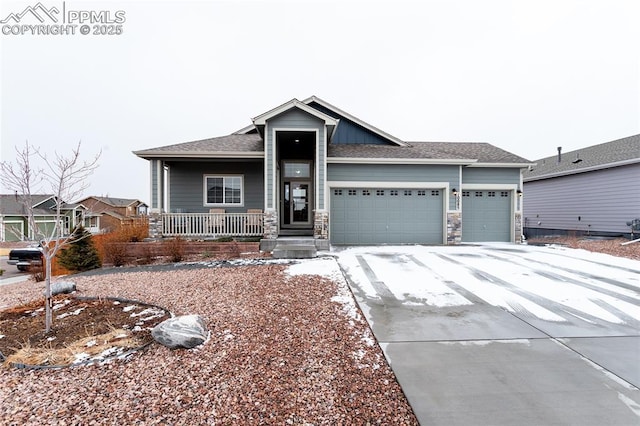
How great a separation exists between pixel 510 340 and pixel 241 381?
3068 mm

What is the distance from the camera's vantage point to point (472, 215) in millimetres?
12039

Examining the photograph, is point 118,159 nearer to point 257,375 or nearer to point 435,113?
point 435,113

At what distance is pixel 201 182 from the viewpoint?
12.0m

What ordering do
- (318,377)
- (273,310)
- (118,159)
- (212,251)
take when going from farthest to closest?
(118,159), (212,251), (273,310), (318,377)

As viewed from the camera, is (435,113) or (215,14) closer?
(215,14)

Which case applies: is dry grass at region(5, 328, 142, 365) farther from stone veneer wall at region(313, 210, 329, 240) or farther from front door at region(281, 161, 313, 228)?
front door at region(281, 161, 313, 228)

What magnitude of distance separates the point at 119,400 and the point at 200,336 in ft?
3.08

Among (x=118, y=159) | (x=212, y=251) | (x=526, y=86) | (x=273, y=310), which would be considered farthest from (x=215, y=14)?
(x=118, y=159)

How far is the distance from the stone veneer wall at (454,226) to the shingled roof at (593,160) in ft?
19.9

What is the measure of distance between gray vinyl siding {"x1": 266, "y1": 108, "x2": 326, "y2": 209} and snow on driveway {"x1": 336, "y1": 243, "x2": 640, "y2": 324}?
8.98 ft

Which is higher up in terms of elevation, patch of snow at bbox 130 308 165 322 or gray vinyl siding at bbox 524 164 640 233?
gray vinyl siding at bbox 524 164 640 233

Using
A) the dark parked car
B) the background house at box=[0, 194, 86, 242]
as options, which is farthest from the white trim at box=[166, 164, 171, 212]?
the dark parked car

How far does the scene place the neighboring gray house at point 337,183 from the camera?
998 centimetres

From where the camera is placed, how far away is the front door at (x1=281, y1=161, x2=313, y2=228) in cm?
1214
